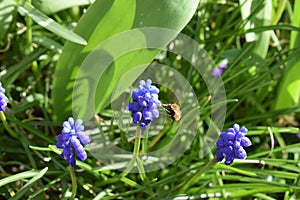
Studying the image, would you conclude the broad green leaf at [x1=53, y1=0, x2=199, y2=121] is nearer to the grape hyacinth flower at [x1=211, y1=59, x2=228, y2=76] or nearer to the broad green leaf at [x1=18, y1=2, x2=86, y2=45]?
the broad green leaf at [x1=18, y1=2, x2=86, y2=45]

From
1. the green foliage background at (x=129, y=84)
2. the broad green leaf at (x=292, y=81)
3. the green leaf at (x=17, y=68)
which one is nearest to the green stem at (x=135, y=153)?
the green foliage background at (x=129, y=84)

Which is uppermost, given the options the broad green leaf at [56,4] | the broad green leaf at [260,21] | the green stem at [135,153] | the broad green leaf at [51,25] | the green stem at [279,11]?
the green stem at [279,11]

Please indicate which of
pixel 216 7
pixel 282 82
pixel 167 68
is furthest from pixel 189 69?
pixel 216 7

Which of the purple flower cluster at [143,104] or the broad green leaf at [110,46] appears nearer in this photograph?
the purple flower cluster at [143,104]

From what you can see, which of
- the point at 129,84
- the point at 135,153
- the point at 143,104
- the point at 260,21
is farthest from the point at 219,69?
the point at 143,104

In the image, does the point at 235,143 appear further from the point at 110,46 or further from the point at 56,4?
the point at 56,4

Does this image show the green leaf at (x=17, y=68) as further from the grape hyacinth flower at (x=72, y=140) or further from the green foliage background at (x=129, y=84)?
the grape hyacinth flower at (x=72, y=140)

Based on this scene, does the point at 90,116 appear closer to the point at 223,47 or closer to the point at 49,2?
the point at 49,2
